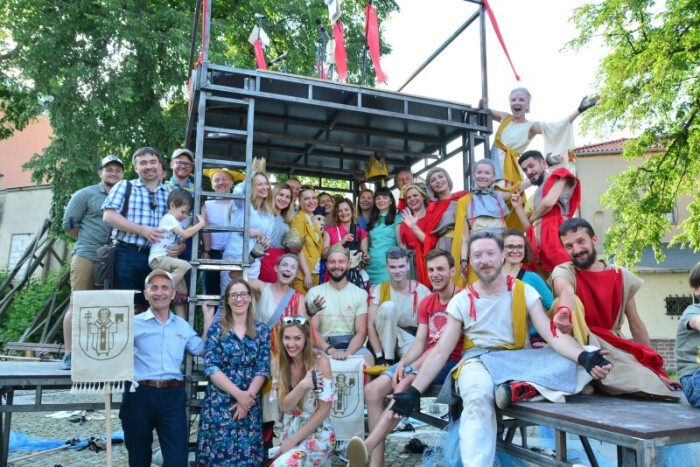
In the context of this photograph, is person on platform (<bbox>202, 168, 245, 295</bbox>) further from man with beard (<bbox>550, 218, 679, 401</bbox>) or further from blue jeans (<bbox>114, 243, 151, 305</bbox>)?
man with beard (<bbox>550, 218, 679, 401</bbox>)

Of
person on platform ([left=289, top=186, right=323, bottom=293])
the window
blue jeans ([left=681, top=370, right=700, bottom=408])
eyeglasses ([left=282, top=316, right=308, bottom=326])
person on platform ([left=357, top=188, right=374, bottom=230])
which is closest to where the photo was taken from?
blue jeans ([left=681, top=370, right=700, bottom=408])

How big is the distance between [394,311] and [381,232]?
1579 mm

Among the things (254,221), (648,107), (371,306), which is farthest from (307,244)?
(648,107)

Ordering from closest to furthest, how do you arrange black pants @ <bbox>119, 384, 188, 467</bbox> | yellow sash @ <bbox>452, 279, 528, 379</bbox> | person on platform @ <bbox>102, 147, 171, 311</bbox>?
1. yellow sash @ <bbox>452, 279, 528, 379</bbox>
2. black pants @ <bbox>119, 384, 188, 467</bbox>
3. person on platform @ <bbox>102, 147, 171, 311</bbox>

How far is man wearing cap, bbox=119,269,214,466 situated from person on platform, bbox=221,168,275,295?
3.34 feet

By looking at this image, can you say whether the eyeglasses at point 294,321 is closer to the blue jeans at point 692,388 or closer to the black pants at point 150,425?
the black pants at point 150,425

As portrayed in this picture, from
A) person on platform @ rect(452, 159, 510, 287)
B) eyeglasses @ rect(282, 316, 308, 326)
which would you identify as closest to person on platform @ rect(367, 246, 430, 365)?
person on platform @ rect(452, 159, 510, 287)

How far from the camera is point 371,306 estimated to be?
5582mm

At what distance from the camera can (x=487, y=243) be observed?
3932 mm

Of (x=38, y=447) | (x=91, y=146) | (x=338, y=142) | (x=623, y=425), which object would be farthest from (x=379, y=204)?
(x=91, y=146)

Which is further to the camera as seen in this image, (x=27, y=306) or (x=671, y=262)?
(x=671, y=262)

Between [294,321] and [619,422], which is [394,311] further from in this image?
[619,422]

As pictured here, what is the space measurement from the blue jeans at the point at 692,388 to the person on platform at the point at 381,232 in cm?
350

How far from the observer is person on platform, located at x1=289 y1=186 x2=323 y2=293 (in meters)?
6.12
